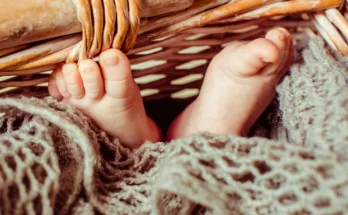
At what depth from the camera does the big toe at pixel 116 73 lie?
0.50 m

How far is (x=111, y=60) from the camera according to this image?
50 centimetres

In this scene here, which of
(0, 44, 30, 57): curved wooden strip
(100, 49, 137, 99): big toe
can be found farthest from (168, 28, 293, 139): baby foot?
(0, 44, 30, 57): curved wooden strip

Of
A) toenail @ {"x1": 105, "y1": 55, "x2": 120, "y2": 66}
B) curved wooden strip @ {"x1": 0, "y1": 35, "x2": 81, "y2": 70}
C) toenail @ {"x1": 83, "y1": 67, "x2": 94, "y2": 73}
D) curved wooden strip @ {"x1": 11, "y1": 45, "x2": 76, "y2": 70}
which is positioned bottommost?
toenail @ {"x1": 83, "y1": 67, "x2": 94, "y2": 73}

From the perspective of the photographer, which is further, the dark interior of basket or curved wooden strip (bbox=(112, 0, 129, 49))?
the dark interior of basket

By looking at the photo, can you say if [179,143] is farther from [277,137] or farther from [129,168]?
[277,137]

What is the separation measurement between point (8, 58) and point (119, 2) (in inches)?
4.8

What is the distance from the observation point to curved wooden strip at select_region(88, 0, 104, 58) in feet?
1.57

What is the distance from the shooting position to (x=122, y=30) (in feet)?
1.62

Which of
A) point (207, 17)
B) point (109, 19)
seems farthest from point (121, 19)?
point (207, 17)

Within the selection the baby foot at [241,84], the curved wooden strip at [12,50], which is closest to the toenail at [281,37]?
the baby foot at [241,84]

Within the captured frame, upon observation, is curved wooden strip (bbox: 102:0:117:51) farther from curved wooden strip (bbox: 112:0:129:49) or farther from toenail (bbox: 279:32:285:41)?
toenail (bbox: 279:32:285:41)

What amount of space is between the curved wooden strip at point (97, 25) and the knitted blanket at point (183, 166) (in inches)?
2.9

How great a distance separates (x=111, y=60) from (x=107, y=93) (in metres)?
0.05

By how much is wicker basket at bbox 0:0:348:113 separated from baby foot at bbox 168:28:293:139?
4cm
